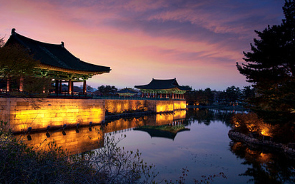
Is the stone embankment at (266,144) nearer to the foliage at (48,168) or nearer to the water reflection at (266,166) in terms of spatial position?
the water reflection at (266,166)

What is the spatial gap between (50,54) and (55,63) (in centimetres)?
293

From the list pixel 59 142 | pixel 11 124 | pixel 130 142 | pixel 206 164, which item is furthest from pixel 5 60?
pixel 206 164

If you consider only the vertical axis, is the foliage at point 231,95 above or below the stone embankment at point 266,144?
above

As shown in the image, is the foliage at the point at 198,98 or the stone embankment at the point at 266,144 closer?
the stone embankment at the point at 266,144

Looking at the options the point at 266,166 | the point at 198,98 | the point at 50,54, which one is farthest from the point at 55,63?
the point at 198,98

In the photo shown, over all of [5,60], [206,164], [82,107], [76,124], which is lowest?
[206,164]

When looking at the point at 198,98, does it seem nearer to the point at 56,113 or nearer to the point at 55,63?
the point at 55,63

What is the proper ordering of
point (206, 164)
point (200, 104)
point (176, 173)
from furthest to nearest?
point (200, 104) < point (206, 164) < point (176, 173)

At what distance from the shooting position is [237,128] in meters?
20.9

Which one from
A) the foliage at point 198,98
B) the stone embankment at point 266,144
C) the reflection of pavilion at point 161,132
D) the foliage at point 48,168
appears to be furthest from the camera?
the foliage at point 198,98

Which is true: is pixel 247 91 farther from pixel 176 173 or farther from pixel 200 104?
pixel 176 173

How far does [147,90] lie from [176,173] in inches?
1882

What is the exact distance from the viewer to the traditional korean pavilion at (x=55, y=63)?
19406 millimetres

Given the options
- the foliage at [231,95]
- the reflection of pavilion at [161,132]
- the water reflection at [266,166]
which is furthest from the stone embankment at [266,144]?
the foliage at [231,95]
